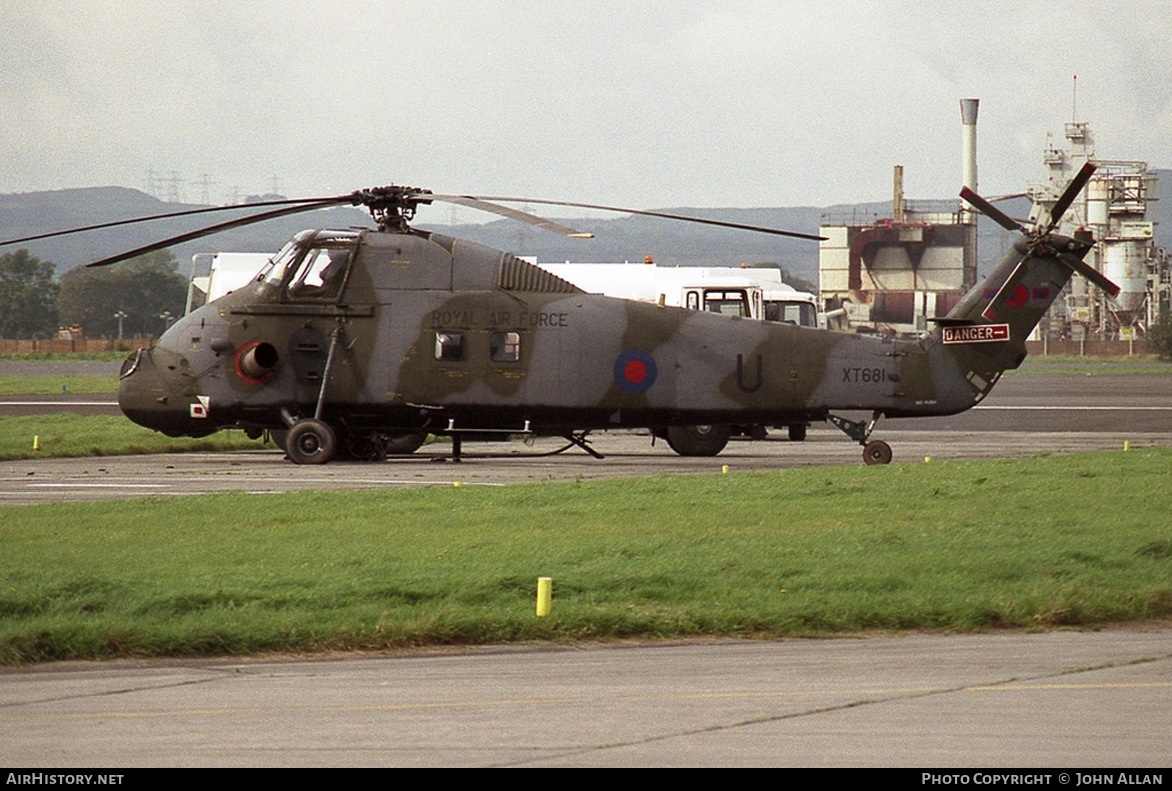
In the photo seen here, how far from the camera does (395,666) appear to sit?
9656 mm

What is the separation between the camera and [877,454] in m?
24.9

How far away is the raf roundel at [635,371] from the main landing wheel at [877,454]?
3.84m

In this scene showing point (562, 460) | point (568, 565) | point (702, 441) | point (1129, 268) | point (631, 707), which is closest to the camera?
point (631, 707)

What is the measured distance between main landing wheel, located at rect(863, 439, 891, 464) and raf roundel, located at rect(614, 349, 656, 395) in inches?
151

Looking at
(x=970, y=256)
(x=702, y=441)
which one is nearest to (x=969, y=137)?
Result: (x=970, y=256)

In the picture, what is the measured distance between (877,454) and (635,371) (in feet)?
14.1

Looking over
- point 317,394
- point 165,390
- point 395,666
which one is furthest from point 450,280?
point 395,666

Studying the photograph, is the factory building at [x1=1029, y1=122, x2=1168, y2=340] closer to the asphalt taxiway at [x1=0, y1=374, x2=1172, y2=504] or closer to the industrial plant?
the industrial plant

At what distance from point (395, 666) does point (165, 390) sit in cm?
1667

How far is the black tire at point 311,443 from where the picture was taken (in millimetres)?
24859

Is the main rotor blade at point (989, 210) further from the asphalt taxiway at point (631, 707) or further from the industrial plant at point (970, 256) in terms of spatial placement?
the industrial plant at point (970, 256)

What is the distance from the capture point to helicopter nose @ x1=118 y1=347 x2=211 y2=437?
25.1 m

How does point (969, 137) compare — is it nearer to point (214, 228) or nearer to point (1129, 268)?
point (1129, 268)
